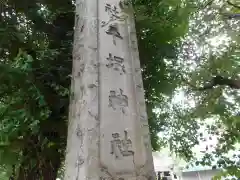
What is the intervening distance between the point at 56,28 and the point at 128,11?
854 millimetres

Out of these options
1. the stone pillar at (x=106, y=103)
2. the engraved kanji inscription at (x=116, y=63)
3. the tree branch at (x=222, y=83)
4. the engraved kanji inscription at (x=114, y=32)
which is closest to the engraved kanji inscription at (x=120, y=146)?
the stone pillar at (x=106, y=103)

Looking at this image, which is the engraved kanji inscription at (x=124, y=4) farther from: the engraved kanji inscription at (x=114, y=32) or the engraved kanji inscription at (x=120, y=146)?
the engraved kanji inscription at (x=120, y=146)

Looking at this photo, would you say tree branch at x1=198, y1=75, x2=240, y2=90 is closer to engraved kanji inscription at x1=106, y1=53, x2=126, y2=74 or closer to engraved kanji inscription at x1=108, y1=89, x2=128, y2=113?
engraved kanji inscription at x1=106, y1=53, x2=126, y2=74

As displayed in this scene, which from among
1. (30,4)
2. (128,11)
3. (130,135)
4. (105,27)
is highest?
(30,4)

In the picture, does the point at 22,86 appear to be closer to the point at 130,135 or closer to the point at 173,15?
the point at 130,135

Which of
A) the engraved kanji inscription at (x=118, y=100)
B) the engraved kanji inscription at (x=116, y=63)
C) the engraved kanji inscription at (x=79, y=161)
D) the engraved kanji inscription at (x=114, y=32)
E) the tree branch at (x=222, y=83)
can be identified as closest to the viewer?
the engraved kanji inscription at (x=79, y=161)

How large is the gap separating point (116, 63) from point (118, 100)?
28 centimetres

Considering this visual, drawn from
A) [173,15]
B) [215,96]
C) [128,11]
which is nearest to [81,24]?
[128,11]

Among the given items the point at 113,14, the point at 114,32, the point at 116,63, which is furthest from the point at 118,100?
the point at 113,14

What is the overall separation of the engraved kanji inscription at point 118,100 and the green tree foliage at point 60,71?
0.63 metres

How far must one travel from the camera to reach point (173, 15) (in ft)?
8.77

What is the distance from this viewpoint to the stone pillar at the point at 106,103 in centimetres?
133

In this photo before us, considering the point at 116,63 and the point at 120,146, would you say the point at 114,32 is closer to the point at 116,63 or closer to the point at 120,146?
the point at 116,63

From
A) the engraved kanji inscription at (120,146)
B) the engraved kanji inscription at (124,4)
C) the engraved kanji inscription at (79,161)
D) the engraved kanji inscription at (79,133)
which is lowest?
the engraved kanji inscription at (79,161)
